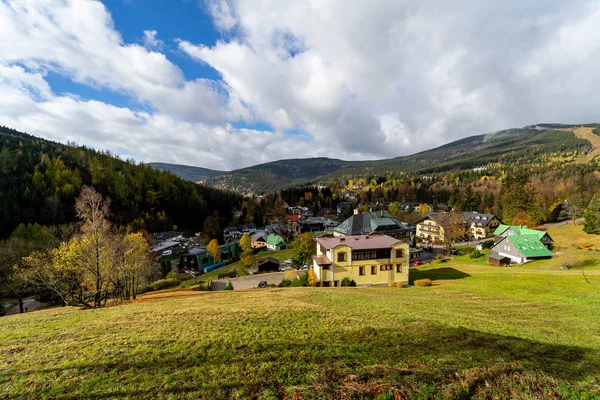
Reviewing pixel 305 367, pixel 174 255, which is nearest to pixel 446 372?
pixel 305 367

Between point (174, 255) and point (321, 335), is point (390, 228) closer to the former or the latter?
point (321, 335)

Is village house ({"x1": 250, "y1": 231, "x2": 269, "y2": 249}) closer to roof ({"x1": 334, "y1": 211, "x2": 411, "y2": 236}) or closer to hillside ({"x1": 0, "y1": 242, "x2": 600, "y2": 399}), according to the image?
roof ({"x1": 334, "y1": 211, "x2": 411, "y2": 236})

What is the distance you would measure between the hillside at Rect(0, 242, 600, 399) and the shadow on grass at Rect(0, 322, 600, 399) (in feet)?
0.12

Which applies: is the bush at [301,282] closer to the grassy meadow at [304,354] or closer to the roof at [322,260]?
the roof at [322,260]

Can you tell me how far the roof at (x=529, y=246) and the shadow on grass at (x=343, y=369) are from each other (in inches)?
1601

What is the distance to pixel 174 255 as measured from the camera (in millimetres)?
80000

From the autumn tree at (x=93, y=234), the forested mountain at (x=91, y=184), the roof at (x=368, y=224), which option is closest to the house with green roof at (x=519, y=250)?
the roof at (x=368, y=224)

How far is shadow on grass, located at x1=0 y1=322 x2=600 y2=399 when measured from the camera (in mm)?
6160

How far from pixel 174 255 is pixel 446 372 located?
8686 cm

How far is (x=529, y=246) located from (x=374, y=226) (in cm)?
2671

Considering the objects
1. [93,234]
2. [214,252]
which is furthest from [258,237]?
[93,234]

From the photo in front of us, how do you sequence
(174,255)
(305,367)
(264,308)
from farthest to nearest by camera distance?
(174,255) → (264,308) → (305,367)

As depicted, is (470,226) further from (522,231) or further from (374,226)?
(374,226)

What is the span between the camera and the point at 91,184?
111000mm
